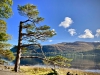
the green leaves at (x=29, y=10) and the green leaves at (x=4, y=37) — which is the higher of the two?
the green leaves at (x=29, y=10)

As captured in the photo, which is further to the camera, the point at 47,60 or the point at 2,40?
the point at 47,60

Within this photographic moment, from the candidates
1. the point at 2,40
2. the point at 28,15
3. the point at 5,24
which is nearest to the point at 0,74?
the point at 2,40

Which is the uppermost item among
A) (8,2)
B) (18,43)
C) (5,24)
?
(8,2)

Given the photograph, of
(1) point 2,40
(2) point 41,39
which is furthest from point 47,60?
(1) point 2,40

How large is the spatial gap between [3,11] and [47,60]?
9511 mm

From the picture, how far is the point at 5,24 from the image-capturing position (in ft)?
80.3

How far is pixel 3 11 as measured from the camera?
22062 millimetres

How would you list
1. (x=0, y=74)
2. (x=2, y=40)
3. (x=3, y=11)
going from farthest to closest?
(x=2, y=40)
(x=3, y=11)
(x=0, y=74)

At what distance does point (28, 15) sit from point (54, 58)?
24.5 ft

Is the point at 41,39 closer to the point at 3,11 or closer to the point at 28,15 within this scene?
the point at 28,15

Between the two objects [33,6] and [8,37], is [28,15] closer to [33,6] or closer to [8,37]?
[33,6]

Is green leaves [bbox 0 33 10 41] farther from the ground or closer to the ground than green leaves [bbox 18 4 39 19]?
closer to the ground

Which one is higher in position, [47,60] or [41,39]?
[41,39]

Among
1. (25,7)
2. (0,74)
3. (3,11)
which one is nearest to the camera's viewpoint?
(0,74)
